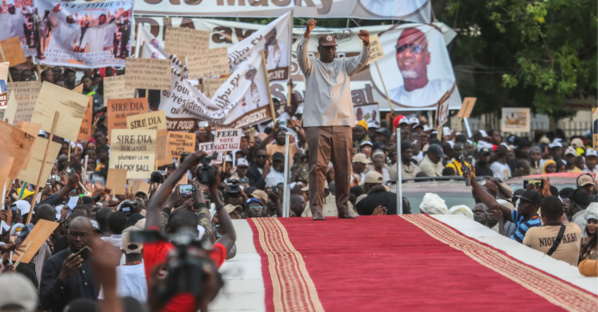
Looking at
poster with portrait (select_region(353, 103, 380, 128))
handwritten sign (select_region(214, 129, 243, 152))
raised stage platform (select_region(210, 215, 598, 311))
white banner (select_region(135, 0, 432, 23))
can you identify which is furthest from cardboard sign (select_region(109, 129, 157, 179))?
white banner (select_region(135, 0, 432, 23))

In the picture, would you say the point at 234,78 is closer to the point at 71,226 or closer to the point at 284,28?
the point at 284,28

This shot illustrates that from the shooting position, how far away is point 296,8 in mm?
22703

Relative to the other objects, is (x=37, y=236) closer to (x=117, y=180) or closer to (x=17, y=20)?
(x=117, y=180)

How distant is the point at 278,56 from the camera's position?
1880 cm

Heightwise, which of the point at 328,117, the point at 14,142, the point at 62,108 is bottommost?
the point at 14,142

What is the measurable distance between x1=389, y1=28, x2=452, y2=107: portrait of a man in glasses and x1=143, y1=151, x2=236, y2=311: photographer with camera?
16.1 metres

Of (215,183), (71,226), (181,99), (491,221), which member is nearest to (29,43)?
(181,99)

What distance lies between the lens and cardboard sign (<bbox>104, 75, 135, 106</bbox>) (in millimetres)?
16531

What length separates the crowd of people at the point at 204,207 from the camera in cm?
468

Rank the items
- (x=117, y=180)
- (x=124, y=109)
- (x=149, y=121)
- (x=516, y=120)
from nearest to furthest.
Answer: (x=117, y=180), (x=149, y=121), (x=124, y=109), (x=516, y=120)

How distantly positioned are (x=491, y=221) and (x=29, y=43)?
10381 millimetres

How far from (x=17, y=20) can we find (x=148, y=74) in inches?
179

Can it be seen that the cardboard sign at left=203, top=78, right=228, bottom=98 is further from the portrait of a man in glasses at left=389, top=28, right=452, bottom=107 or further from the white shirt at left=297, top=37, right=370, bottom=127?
the white shirt at left=297, top=37, right=370, bottom=127

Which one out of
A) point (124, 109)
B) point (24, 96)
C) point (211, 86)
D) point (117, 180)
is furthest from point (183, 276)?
point (211, 86)
